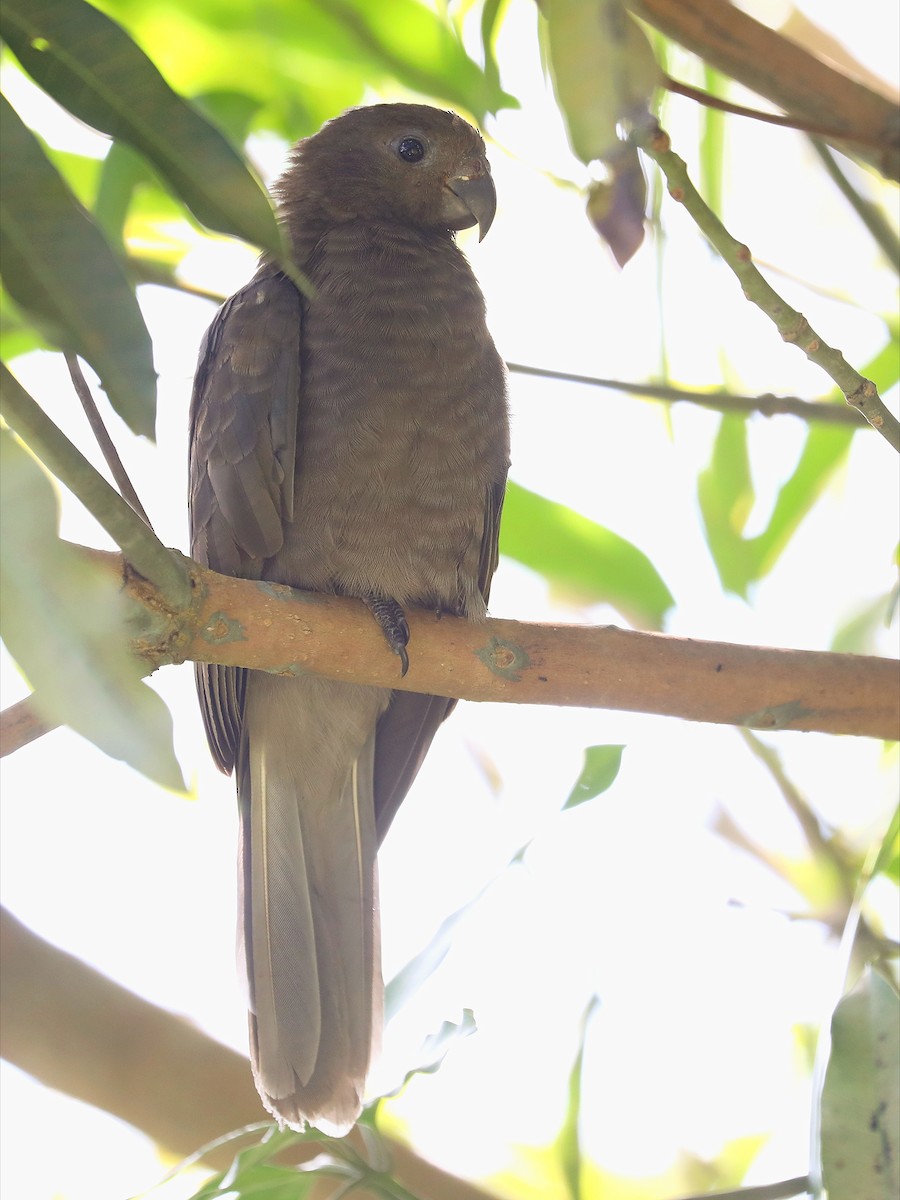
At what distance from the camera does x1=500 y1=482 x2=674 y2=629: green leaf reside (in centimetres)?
226

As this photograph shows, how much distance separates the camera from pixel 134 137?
101 cm

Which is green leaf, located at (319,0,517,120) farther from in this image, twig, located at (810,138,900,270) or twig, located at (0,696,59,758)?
twig, located at (0,696,59,758)

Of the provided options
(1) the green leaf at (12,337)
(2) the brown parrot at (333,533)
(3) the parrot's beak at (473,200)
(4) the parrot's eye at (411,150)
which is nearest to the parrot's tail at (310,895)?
(2) the brown parrot at (333,533)

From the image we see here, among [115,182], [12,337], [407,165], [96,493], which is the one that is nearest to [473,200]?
[407,165]

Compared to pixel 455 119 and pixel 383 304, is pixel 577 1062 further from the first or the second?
pixel 455 119

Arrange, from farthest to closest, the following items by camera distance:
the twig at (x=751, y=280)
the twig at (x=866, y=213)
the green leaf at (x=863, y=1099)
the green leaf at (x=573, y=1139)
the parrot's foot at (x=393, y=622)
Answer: the twig at (x=866, y=213) → the green leaf at (x=573, y=1139) → the parrot's foot at (x=393, y=622) → the twig at (x=751, y=280) → the green leaf at (x=863, y=1099)

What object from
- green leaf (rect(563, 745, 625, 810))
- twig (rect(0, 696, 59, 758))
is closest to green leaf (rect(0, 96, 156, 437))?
twig (rect(0, 696, 59, 758))

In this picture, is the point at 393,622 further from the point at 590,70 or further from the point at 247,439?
the point at 590,70

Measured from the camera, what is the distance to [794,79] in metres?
1.77

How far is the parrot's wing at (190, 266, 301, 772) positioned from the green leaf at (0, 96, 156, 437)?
3.15 feet

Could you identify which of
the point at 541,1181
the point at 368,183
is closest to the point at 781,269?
the point at 368,183

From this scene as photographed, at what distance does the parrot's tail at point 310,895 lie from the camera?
1881 mm

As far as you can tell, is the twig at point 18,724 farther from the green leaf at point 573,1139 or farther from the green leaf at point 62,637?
the green leaf at point 573,1139

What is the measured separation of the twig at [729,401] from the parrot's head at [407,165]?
1.67 ft
